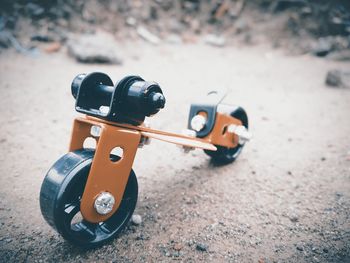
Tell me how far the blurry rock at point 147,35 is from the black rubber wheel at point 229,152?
617cm

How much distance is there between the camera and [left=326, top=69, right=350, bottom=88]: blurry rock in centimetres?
642

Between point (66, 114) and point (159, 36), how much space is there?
5699mm

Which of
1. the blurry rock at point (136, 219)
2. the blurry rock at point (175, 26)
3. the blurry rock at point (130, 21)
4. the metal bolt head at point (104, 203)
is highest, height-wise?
the blurry rock at point (175, 26)

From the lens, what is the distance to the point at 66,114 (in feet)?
14.8

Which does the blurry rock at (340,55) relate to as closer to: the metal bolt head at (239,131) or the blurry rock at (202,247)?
the metal bolt head at (239,131)

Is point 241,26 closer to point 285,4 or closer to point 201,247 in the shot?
point 285,4

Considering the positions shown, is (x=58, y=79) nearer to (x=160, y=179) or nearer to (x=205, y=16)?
(x=160, y=179)

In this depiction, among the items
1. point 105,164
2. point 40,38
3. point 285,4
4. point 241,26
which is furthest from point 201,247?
point 285,4

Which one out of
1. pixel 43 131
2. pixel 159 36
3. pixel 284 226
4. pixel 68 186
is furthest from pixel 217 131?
pixel 159 36

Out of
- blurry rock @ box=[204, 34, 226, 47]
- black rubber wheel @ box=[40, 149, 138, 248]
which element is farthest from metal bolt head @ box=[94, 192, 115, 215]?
blurry rock @ box=[204, 34, 226, 47]

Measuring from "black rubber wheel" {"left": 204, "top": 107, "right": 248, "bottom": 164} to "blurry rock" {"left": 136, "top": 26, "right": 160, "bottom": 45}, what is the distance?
6.17 meters

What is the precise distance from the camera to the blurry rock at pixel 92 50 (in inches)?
267

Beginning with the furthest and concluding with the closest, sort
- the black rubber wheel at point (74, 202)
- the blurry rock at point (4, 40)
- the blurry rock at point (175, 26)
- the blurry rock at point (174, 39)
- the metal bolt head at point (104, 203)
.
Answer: the blurry rock at point (175, 26) < the blurry rock at point (174, 39) < the blurry rock at point (4, 40) < the metal bolt head at point (104, 203) < the black rubber wheel at point (74, 202)

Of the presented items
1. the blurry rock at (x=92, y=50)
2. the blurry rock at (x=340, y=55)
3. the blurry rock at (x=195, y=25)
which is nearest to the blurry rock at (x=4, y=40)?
the blurry rock at (x=92, y=50)
